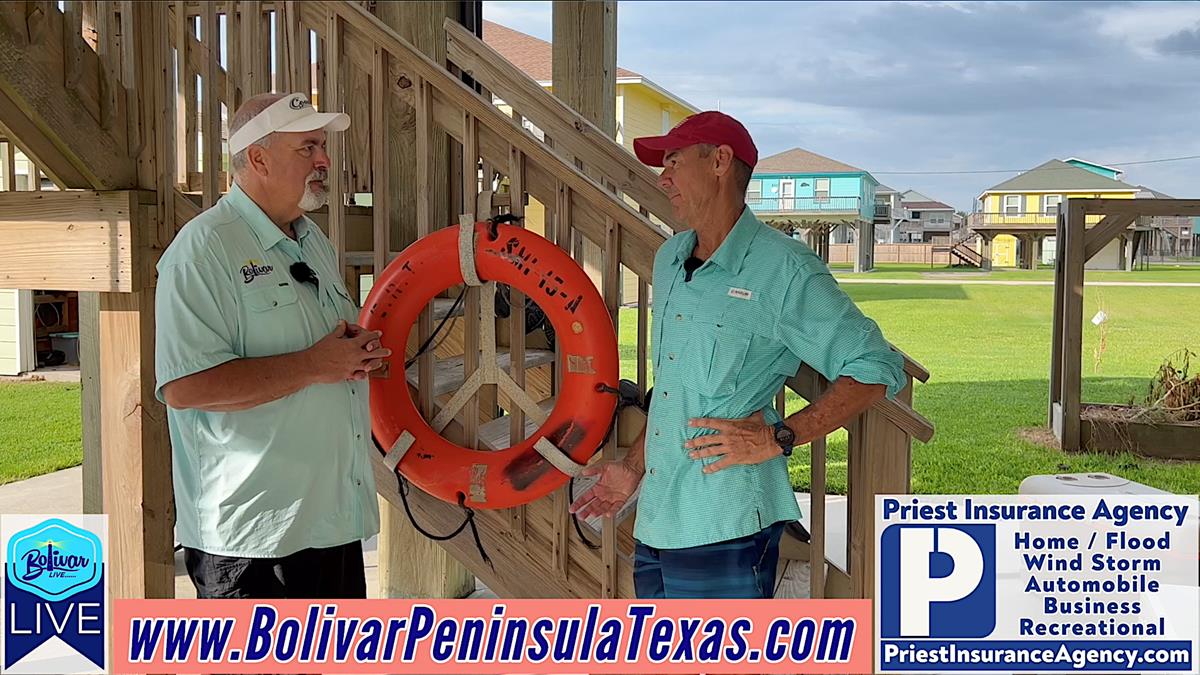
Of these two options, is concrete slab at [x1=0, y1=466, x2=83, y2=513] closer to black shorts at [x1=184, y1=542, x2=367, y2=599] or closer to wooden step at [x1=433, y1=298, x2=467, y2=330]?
wooden step at [x1=433, y1=298, x2=467, y2=330]

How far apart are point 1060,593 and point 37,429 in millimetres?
6914

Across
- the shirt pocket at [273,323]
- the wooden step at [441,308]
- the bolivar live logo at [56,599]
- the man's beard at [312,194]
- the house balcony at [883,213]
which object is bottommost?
the bolivar live logo at [56,599]

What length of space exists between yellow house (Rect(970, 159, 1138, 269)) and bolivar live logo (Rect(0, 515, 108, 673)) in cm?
2178

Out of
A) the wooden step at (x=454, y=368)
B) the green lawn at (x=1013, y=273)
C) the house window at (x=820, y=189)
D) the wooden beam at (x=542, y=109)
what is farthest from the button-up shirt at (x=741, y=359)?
the house window at (x=820, y=189)

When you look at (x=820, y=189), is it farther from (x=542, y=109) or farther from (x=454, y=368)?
(x=454, y=368)

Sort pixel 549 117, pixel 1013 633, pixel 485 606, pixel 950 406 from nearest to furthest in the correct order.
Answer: pixel 485 606
pixel 1013 633
pixel 549 117
pixel 950 406

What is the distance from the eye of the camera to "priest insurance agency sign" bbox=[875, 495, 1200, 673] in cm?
290

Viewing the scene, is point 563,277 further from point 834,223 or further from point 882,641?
point 834,223

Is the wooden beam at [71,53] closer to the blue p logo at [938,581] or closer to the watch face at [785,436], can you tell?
the watch face at [785,436]

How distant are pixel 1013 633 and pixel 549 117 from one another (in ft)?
7.31

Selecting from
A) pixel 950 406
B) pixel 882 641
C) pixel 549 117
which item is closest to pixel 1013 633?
pixel 882 641

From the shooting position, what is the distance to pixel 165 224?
2.69 metres

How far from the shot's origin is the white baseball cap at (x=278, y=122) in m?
1.96

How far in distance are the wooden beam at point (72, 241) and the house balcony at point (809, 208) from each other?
20.4 metres
